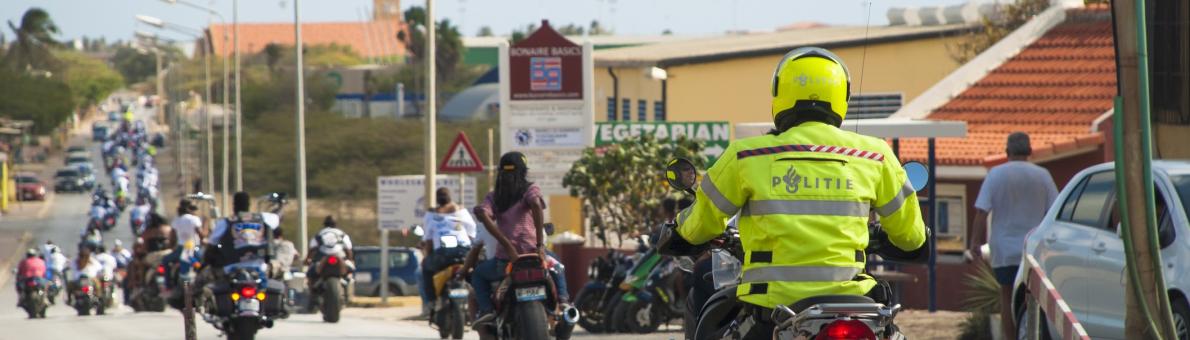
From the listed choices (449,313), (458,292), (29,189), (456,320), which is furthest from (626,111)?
(29,189)

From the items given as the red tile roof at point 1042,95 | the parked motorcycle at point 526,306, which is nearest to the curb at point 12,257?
the red tile roof at point 1042,95

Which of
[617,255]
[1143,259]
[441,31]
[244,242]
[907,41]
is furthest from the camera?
[441,31]

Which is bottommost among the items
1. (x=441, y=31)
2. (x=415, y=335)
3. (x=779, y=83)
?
(x=415, y=335)

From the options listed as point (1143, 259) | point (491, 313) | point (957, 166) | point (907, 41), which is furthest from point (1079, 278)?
point (907, 41)

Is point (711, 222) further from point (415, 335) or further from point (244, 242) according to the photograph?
point (415, 335)

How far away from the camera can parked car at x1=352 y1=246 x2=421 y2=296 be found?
3347 centimetres

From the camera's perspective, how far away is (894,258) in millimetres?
6695

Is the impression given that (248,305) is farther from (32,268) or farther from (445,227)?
(32,268)

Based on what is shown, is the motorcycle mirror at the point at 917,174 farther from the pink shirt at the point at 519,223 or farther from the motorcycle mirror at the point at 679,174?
the pink shirt at the point at 519,223

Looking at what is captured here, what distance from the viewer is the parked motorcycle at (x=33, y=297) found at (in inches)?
1195

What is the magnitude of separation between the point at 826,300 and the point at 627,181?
67.7ft

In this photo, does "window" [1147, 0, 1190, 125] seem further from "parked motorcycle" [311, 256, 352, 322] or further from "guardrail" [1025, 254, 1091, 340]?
"parked motorcycle" [311, 256, 352, 322]

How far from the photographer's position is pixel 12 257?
68.1 meters

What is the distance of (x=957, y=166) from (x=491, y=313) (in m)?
14.3
